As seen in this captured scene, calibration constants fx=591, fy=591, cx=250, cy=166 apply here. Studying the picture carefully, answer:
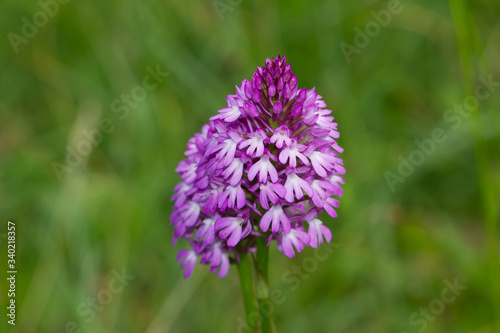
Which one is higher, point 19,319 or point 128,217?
point 128,217

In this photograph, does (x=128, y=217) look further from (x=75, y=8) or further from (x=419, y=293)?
(x=75, y=8)

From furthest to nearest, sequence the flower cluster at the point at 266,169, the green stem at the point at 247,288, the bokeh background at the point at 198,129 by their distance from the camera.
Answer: the bokeh background at the point at 198,129
the green stem at the point at 247,288
the flower cluster at the point at 266,169

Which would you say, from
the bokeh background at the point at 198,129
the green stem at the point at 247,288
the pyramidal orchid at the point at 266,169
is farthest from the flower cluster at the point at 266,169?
the bokeh background at the point at 198,129

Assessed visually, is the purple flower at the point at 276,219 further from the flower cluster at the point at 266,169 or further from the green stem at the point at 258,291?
the green stem at the point at 258,291

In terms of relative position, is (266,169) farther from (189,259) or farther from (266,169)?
(189,259)

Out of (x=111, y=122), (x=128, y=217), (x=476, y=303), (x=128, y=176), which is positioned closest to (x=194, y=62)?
(x=111, y=122)

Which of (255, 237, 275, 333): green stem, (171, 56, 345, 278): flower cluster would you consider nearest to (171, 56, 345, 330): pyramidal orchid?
(171, 56, 345, 278): flower cluster

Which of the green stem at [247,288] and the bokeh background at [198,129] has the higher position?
the bokeh background at [198,129]

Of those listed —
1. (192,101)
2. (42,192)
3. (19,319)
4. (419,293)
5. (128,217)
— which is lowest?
(419,293)
